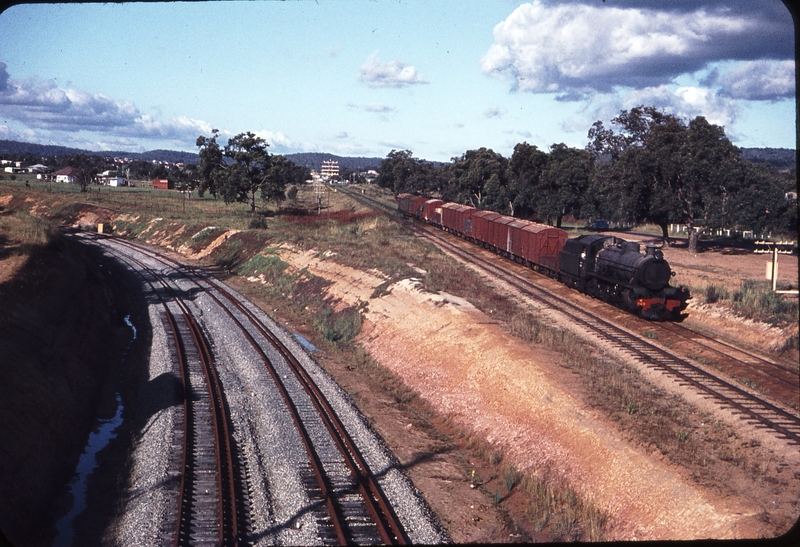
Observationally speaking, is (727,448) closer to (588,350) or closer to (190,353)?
(588,350)

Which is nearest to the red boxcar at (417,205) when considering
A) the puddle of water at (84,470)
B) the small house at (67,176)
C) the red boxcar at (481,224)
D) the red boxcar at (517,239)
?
the red boxcar at (481,224)

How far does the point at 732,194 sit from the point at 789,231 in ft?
15.4

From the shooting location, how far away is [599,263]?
3238cm

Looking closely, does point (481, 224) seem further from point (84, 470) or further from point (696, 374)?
point (84, 470)

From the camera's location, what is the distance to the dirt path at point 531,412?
12.2 m

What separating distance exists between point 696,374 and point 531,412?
257 inches

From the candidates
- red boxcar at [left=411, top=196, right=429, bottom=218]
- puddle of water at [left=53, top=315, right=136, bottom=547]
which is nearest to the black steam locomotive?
puddle of water at [left=53, top=315, right=136, bottom=547]

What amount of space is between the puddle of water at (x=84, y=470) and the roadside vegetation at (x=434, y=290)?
897cm

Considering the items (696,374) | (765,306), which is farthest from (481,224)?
(696,374)

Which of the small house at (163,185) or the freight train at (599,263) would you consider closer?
the freight train at (599,263)

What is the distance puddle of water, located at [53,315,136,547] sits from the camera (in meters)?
12.7

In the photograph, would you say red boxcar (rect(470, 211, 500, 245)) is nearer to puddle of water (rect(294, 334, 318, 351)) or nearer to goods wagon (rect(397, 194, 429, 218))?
goods wagon (rect(397, 194, 429, 218))

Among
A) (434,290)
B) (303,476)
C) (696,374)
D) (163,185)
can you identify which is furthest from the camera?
(163,185)

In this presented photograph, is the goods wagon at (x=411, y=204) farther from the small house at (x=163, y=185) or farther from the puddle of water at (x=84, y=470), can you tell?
the small house at (x=163, y=185)
